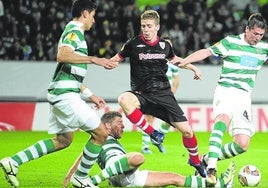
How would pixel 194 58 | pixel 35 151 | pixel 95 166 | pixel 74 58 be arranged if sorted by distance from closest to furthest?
pixel 74 58 < pixel 35 151 < pixel 194 58 < pixel 95 166

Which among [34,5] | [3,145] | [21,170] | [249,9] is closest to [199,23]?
[249,9]

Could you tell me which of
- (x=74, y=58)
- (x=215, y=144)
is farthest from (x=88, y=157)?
(x=215, y=144)

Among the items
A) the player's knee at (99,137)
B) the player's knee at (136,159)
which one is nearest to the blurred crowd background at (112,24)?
the player's knee at (99,137)

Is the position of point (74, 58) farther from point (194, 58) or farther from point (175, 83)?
point (175, 83)

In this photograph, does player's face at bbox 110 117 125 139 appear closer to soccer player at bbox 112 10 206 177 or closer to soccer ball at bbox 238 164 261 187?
soccer player at bbox 112 10 206 177

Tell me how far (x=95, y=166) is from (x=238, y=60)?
9.70 ft

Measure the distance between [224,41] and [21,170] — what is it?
3272mm

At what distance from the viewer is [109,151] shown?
28.1 feet

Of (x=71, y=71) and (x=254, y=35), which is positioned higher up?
(x=254, y=35)

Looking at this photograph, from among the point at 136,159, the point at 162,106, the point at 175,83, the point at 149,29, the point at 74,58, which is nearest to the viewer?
the point at 136,159

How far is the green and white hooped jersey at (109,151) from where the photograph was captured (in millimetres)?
8531

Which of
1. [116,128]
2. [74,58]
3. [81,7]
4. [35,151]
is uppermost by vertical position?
[81,7]

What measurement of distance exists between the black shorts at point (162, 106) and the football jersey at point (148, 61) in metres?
0.09

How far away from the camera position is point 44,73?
60.0 ft
